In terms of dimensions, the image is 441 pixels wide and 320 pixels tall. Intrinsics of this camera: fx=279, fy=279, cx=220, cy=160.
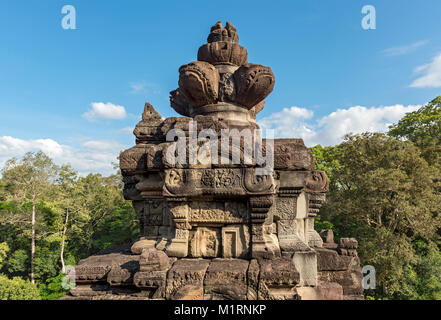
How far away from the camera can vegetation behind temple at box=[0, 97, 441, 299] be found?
12438 mm

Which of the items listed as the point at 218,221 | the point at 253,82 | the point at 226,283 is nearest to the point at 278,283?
the point at 226,283

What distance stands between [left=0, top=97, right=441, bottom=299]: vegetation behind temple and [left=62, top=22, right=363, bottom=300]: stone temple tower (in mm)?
10974

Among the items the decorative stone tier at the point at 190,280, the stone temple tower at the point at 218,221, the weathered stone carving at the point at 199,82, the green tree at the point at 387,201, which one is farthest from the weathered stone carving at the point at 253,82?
the green tree at the point at 387,201

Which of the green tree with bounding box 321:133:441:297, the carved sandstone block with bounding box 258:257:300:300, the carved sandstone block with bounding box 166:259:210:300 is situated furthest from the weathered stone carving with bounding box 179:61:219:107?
the green tree with bounding box 321:133:441:297

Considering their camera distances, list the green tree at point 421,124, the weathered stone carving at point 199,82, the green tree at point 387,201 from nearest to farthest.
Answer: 1. the weathered stone carving at point 199,82
2. the green tree at point 387,201
3. the green tree at point 421,124

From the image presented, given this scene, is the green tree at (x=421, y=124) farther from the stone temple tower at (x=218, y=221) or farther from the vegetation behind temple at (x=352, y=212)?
the stone temple tower at (x=218, y=221)

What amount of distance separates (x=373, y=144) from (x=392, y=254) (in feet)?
16.7

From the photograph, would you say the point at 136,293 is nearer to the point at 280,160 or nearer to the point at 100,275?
the point at 100,275

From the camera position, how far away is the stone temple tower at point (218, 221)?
2.44 m

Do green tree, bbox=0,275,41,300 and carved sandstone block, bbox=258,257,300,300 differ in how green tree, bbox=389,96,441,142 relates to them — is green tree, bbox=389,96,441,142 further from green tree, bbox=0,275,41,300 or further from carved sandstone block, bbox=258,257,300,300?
green tree, bbox=0,275,41,300

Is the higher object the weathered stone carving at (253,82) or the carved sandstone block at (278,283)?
the weathered stone carving at (253,82)

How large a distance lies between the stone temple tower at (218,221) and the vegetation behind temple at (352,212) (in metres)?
11.0

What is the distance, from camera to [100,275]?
273 centimetres
